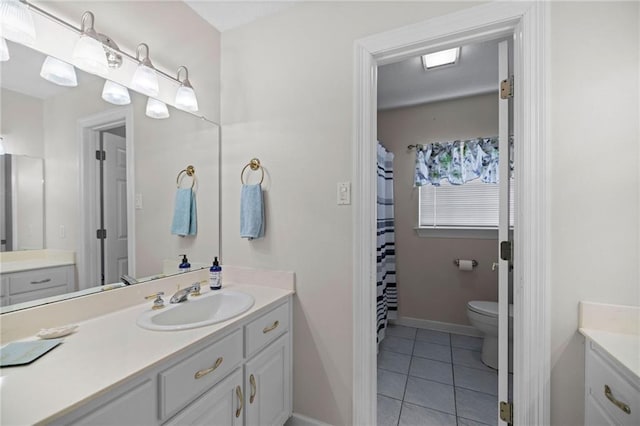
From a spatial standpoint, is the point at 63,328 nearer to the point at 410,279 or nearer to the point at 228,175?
the point at 228,175

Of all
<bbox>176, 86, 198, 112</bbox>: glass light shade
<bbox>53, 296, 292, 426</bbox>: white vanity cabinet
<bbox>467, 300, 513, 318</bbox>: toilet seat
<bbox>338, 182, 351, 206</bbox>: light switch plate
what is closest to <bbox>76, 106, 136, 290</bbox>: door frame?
<bbox>176, 86, 198, 112</bbox>: glass light shade

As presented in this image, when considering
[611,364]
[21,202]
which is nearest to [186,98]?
[21,202]

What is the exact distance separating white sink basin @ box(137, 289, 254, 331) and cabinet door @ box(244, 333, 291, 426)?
0.26 metres

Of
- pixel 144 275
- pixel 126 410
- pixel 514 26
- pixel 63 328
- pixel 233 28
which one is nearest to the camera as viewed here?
pixel 126 410

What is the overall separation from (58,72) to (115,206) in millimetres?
577

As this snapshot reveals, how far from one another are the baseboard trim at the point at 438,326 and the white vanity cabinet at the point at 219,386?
1.87 metres

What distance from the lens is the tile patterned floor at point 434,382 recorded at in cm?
167

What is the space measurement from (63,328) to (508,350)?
190cm

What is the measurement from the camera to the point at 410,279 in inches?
118

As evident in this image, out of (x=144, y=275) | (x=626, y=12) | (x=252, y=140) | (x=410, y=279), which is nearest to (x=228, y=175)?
(x=252, y=140)

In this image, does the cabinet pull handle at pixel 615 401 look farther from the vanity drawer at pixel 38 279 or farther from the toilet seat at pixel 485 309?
the vanity drawer at pixel 38 279

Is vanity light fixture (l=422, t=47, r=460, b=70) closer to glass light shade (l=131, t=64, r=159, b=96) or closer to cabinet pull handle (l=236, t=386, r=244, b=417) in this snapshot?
glass light shade (l=131, t=64, r=159, b=96)

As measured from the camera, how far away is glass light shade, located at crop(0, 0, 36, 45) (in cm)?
93

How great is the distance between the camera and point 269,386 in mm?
1344
